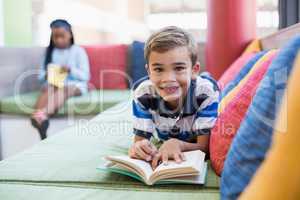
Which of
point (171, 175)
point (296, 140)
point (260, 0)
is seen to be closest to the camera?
point (296, 140)

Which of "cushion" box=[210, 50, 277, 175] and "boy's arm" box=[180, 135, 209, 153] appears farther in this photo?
"boy's arm" box=[180, 135, 209, 153]

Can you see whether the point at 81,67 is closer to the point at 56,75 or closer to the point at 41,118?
the point at 56,75

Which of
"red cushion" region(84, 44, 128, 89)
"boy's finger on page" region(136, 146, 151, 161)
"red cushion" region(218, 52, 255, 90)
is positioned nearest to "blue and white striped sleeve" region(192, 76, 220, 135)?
"boy's finger on page" region(136, 146, 151, 161)

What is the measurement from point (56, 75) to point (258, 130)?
6.70ft

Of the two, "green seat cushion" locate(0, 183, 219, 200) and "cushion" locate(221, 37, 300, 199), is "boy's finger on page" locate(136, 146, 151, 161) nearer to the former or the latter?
"green seat cushion" locate(0, 183, 219, 200)

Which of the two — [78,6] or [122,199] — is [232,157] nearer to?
[122,199]

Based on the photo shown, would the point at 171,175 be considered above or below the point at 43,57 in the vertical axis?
below

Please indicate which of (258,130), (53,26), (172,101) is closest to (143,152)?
(172,101)

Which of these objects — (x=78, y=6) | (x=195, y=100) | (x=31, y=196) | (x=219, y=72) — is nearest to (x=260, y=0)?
(x=219, y=72)

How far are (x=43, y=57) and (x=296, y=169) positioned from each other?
244cm

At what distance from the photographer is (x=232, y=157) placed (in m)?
0.70

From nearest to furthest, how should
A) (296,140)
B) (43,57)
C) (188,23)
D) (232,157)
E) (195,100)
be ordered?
(296,140), (232,157), (195,100), (43,57), (188,23)

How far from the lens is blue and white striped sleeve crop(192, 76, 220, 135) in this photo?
1.06 meters

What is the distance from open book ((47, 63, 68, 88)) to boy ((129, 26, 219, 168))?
1.36 meters
